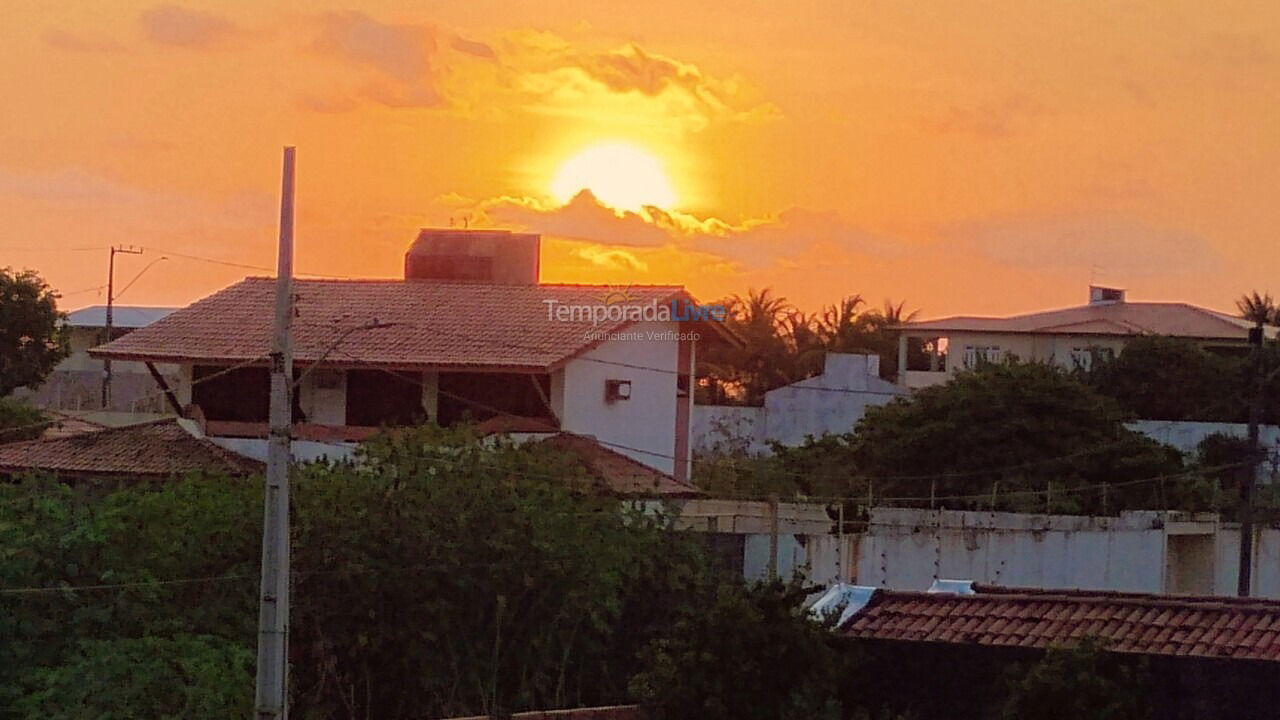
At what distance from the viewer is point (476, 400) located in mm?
31797

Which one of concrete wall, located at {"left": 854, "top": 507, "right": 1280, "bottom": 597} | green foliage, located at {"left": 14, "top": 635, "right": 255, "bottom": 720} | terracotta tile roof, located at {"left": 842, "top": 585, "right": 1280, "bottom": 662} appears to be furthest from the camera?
concrete wall, located at {"left": 854, "top": 507, "right": 1280, "bottom": 597}

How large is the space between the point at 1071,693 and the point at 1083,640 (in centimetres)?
58

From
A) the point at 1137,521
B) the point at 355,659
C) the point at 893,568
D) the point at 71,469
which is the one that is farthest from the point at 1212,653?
the point at 71,469

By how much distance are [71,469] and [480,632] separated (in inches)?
399

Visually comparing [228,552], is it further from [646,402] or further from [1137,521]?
[1137,521]

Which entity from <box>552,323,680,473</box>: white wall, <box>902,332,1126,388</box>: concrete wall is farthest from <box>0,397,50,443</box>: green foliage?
<box>902,332,1126,388</box>: concrete wall

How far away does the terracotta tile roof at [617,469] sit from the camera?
92.9ft

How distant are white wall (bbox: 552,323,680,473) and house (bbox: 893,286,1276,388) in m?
30.3

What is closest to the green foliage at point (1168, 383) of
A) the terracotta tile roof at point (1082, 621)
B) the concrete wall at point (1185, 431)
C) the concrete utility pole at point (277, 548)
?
the concrete wall at point (1185, 431)

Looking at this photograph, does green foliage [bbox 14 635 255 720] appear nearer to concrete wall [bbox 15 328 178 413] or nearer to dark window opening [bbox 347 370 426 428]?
dark window opening [bbox 347 370 426 428]

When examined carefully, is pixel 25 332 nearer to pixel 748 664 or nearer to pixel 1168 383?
pixel 1168 383

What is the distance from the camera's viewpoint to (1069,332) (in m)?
65.7

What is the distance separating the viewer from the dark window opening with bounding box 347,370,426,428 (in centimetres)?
3225

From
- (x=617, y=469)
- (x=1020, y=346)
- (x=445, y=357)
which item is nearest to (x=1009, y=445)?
(x=617, y=469)
